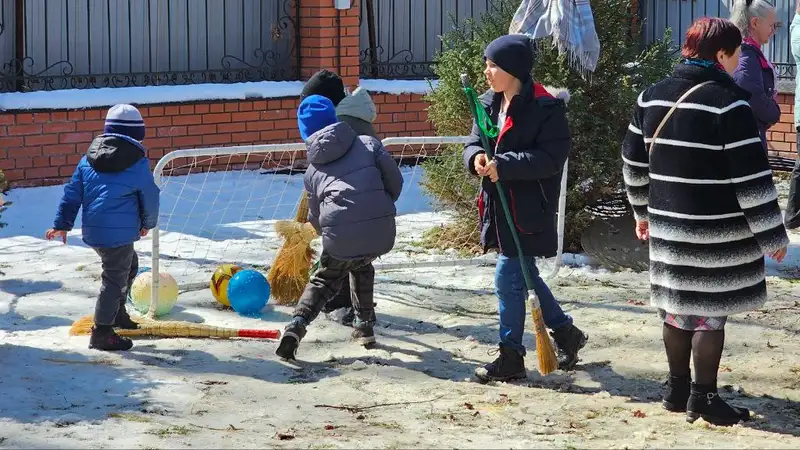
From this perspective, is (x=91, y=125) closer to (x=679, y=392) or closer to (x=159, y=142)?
(x=159, y=142)

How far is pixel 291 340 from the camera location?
620 cm

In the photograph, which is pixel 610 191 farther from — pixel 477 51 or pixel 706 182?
pixel 706 182

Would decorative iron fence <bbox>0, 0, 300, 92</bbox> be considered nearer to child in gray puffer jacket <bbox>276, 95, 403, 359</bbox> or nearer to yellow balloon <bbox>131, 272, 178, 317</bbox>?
yellow balloon <bbox>131, 272, 178, 317</bbox>

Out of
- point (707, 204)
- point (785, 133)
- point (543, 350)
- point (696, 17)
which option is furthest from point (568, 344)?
point (696, 17)

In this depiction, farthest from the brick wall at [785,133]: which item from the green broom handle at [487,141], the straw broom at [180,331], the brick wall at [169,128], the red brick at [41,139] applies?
the straw broom at [180,331]

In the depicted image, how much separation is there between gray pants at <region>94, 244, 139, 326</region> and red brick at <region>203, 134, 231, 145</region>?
5.11 meters

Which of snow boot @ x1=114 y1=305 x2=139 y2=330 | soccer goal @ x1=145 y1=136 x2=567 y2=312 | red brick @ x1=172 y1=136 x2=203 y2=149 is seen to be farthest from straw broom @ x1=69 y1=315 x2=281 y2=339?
red brick @ x1=172 y1=136 x2=203 y2=149

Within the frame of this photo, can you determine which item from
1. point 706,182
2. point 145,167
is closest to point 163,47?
point 145,167

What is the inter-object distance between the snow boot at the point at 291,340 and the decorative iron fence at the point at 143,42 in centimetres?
531

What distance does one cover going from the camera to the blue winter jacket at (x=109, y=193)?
621cm

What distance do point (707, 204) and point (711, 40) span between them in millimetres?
644

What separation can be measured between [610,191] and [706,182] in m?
3.90

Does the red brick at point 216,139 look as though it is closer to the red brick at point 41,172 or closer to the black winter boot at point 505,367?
the red brick at point 41,172

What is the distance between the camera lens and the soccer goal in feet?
26.7
